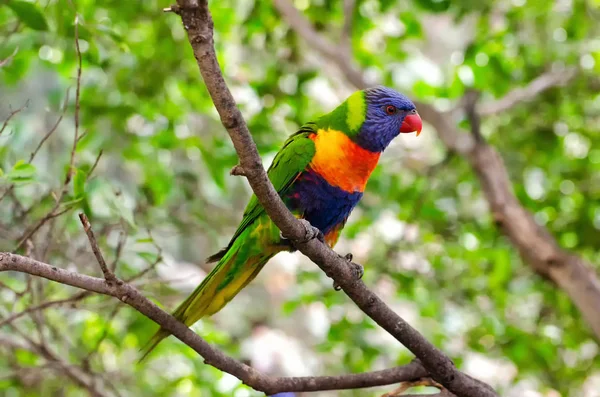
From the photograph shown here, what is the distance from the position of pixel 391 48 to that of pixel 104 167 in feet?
5.96

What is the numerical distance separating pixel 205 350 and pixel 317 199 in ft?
2.36

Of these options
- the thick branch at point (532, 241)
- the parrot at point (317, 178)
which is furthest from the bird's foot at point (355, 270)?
the thick branch at point (532, 241)

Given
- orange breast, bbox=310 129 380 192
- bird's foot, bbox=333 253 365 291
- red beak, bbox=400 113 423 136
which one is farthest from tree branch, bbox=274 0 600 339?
bird's foot, bbox=333 253 365 291

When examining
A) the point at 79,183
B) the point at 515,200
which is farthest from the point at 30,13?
the point at 515,200

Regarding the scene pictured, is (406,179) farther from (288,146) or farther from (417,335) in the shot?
(417,335)

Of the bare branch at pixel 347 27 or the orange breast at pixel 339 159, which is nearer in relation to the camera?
the orange breast at pixel 339 159

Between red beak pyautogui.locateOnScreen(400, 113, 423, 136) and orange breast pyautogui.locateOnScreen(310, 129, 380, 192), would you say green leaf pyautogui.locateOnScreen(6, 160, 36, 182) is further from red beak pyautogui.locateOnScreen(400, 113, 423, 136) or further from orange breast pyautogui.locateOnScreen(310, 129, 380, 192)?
red beak pyautogui.locateOnScreen(400, 113, 423, 136)

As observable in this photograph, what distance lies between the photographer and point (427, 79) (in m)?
3.55

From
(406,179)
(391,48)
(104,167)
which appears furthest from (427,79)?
(104,167)

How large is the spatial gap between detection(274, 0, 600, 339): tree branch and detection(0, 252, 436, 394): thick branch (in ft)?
4.54

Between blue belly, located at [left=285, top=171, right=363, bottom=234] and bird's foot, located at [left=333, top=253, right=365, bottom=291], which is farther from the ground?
blue belly, located at [left=285, top=171, right=363, bottom=234]

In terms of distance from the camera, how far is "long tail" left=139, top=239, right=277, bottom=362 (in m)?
1.74

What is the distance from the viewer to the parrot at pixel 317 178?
187 cm

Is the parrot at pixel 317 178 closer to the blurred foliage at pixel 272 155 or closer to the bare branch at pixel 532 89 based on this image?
the blurred foliage at pixel 272 155
